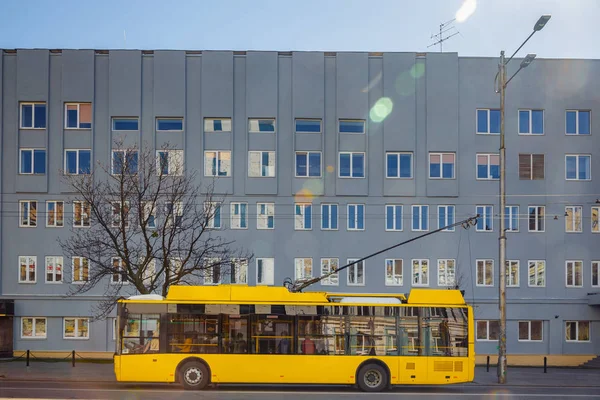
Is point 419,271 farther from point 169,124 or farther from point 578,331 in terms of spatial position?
point 169,124

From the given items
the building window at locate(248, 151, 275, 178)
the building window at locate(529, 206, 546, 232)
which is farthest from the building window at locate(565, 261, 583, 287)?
the building window at locate(248, 151, 275, 178)

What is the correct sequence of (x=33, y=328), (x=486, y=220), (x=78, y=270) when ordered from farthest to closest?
(x=486, y=220) < (x=78, y=270) < (x=33, y=328)

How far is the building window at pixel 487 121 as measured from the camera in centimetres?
3738

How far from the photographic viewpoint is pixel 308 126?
3697 centimetres

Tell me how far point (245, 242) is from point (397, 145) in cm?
995

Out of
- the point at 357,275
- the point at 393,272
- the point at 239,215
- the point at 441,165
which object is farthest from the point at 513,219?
the point at 239,215

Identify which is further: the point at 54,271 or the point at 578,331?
the point at 578,331

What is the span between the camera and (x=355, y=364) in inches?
808

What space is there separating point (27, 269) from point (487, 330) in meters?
25.4

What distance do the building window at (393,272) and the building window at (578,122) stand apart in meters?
12.2

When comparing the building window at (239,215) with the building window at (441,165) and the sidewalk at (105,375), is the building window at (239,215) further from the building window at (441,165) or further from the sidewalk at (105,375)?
the building window at (441,165)

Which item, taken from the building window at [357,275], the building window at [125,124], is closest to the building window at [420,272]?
the building window at [357,275]

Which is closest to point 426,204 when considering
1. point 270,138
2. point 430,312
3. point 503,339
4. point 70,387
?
point 270,138

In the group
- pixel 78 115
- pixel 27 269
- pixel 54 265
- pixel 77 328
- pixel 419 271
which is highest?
pixel 78 115
